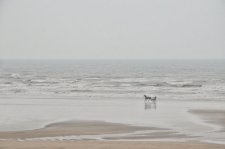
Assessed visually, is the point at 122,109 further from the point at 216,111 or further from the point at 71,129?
the point at 71,129

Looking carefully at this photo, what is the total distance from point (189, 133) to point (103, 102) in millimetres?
6727

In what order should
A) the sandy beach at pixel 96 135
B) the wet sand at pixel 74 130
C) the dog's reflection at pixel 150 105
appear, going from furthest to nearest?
1. the dog's reflection at pixel 150 105
2. the wet sand at pixel 74 130
3. the sandy beach at pixel 96 135

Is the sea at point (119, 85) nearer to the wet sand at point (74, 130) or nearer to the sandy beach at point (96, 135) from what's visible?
the wet sand at point (74, 130)

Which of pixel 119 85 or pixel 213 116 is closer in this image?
pixel 213 116

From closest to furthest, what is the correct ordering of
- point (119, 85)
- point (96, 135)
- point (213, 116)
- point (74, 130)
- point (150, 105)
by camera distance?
1. point (96, 135)
2. point (74, 130)
3. point (213, 116)
4. point (150, 105)
5. point (119, 85)

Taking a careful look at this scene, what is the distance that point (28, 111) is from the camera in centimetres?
1220

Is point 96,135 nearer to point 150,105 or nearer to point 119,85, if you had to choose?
point 150,105

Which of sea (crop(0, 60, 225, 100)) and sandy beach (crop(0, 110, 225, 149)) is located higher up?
sandy beach (crop(0, 110, 225, 149))

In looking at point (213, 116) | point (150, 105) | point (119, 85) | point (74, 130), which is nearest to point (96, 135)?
point (74, 130)

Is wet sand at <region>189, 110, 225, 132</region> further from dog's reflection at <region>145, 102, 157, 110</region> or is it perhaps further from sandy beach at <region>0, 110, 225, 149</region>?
dog's reflection at <region>145, 102, 157, 110</region>

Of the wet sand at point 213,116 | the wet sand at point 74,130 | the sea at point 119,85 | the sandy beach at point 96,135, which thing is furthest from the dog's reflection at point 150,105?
the wet sand at point 74,130

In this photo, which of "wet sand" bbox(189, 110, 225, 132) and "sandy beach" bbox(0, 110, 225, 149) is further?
"wet sand" bbox(189, 110, 225, 132)

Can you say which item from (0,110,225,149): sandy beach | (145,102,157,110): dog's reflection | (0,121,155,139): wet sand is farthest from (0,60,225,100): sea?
(0,110,225,149): sandy beach

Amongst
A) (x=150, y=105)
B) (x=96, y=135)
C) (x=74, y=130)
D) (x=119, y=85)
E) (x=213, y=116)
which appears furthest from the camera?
(x=119, y=85)
